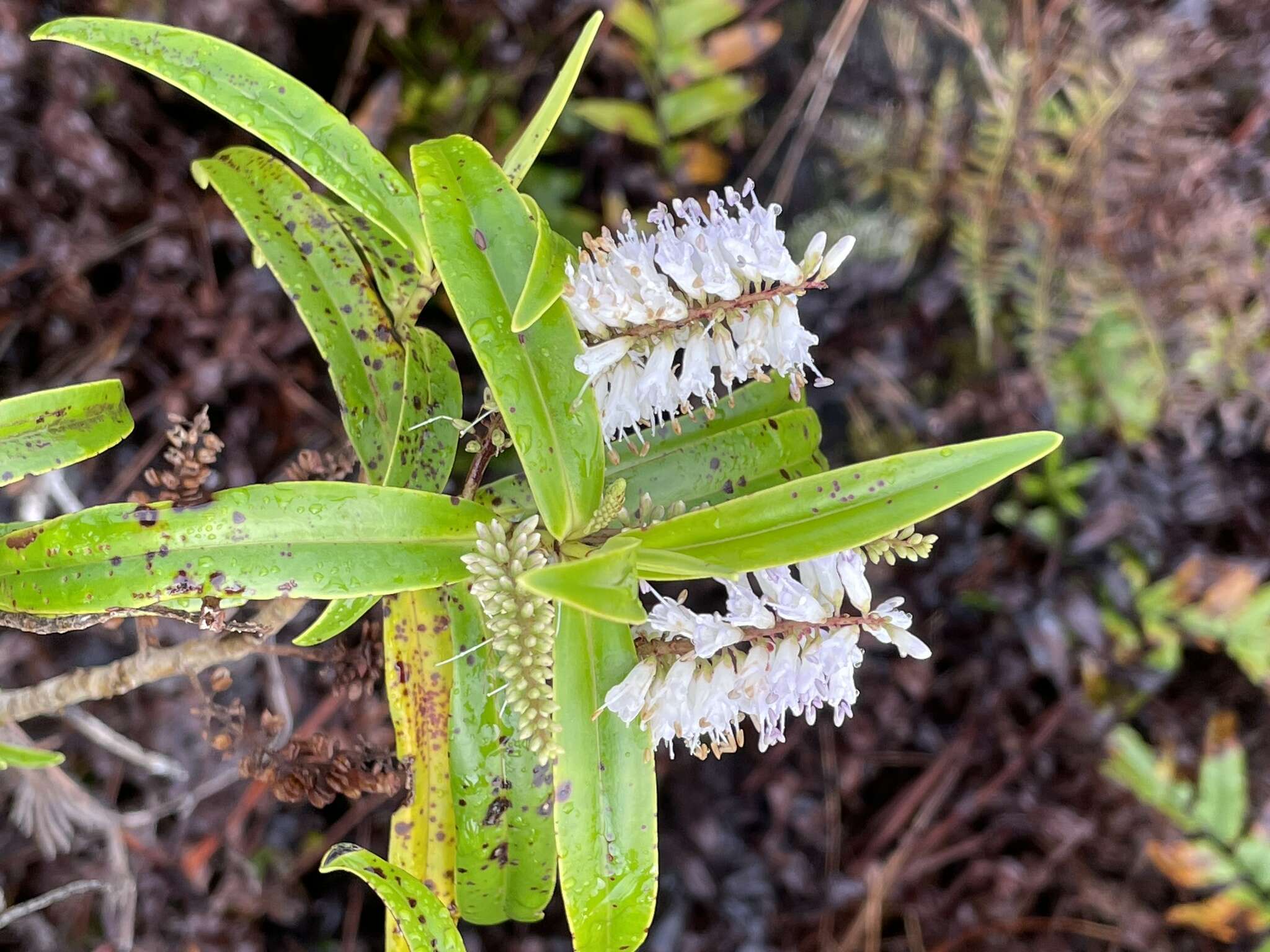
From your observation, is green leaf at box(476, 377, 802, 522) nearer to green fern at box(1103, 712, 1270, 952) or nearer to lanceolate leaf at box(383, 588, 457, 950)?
lanceolate leaf at box(383, 588, 457, 950)

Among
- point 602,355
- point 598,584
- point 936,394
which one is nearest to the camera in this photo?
point 598,584

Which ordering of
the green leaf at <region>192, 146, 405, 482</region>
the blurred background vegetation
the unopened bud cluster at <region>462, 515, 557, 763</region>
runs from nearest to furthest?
1. the unopened bud cluster at <region>462, 515, 557, 763</region>
2. the green leaf at <region>192, 146, 405, 482</region>
3. the blurred background vegetation

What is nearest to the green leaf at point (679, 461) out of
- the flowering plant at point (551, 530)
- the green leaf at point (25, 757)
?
the flowering plant at point (551, 530)

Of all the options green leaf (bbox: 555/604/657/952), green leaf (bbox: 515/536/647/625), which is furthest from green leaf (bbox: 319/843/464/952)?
green leaf (bbox: 515/536/647/625)

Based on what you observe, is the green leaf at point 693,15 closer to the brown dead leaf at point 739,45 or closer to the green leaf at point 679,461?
the brown dead leaf at point 739,45

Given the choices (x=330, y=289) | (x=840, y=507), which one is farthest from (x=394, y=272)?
(x=840, y=507)

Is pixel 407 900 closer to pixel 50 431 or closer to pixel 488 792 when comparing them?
pixel 488 792
